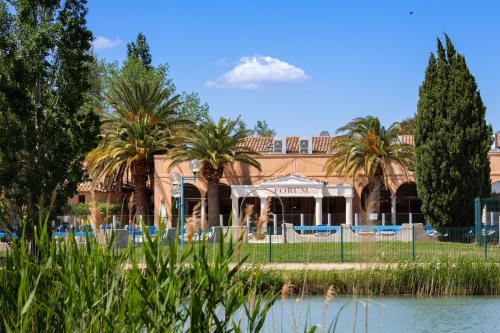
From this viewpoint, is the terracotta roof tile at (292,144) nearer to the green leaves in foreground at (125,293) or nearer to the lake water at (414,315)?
the lake water at (414,315)

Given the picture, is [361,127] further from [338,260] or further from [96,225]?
[96,225]

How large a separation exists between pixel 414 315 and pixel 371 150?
2537 cm

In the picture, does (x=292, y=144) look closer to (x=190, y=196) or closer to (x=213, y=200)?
(x=190, y=196)

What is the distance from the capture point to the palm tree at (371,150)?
1687 inches

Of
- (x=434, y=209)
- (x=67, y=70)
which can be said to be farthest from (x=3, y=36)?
(x=434, y=209)

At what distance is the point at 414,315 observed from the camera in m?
18.0

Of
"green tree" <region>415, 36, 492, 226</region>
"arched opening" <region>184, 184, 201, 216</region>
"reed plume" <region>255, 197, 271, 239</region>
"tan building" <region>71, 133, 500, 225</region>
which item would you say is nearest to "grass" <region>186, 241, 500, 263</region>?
"green tree" <region>415, 36, 492, 226</region>

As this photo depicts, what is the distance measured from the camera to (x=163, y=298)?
24.0 feet

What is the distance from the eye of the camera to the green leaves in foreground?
7.18m

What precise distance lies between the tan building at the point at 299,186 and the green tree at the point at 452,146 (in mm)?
5913

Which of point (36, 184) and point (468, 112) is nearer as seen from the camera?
point (36, 184)

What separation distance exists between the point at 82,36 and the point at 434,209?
1674 cm

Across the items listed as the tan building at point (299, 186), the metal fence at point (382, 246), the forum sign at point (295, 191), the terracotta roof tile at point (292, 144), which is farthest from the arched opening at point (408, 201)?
the metal fence at point (382, 246)

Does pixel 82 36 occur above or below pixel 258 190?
above
